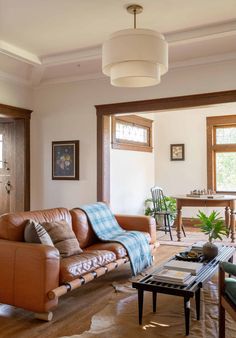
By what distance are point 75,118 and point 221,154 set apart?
3.58 metres

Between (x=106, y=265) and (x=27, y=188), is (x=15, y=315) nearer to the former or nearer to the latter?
(x=106, y=265)

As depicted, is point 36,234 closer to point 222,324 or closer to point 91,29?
point 222,324

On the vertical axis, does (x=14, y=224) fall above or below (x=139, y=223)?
above

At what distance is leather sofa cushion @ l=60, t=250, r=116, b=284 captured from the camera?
3031 mm

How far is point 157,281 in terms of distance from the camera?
2797mm

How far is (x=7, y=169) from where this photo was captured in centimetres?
634

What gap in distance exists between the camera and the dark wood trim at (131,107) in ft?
16.1

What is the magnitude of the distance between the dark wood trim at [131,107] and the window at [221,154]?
9.29 feet

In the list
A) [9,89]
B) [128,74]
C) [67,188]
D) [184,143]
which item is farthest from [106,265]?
[184,143]

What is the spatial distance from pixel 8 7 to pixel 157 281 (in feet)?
9.91

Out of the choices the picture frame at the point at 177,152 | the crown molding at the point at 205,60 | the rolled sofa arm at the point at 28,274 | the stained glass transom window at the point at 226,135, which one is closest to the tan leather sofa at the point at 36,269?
the rolled sofa arm at the point at 28,274

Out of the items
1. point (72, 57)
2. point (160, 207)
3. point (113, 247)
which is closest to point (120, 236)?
point (113, 247)

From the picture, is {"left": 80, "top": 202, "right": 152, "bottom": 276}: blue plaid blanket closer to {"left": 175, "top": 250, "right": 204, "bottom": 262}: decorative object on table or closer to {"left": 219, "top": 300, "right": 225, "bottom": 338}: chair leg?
{"left": 175, "top": 250, "right": 204, "bottom": 262}: decorative object on table

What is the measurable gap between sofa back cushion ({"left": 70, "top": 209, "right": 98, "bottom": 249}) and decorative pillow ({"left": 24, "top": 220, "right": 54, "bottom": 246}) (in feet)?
2.63
